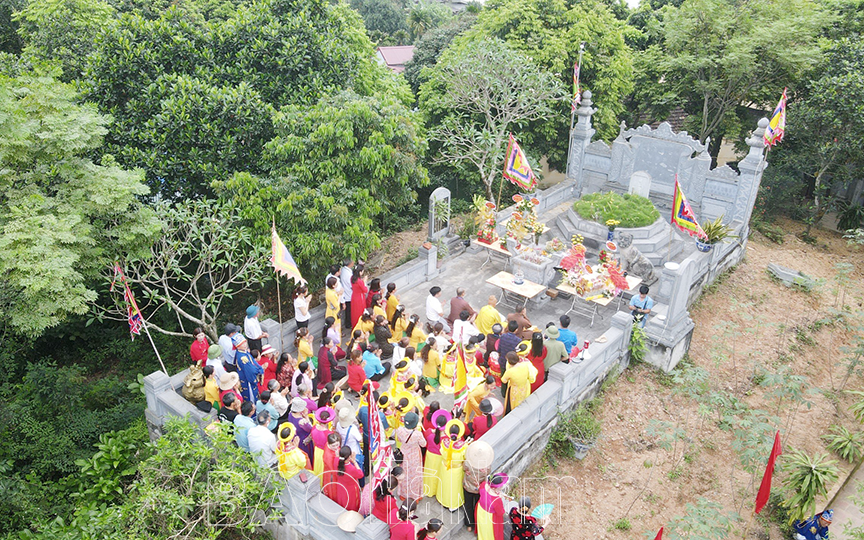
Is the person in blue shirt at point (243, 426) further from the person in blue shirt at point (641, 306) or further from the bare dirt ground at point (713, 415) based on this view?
the person in blue shirt at point (641, 306)

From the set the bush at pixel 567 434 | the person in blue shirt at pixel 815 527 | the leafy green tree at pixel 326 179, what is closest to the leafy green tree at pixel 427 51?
the leafy green tree at pixel 326 179

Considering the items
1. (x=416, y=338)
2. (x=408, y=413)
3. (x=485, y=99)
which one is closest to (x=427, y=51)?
(x=485, y=99)

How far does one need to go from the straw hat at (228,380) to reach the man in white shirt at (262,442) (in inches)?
48.1

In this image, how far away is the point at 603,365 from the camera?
469 inches

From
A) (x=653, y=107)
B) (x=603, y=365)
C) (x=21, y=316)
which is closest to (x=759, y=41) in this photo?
(x=653, y=107)

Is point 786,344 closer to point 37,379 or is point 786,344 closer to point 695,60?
point 695,60

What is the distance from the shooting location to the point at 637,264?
14.9 meters

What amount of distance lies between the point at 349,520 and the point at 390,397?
2004 mm

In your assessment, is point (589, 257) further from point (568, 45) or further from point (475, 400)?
point (568, 45)

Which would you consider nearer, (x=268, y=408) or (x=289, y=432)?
(x=289, y=432)

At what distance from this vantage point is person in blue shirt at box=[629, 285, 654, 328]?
12.8 meters

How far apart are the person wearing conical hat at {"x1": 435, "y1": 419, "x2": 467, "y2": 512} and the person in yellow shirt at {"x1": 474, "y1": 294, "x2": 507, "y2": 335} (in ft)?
10.2

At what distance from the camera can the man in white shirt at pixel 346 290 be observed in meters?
12.4

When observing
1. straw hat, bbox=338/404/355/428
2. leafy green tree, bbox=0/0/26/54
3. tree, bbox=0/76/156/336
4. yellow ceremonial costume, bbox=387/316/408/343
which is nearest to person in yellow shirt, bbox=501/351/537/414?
yellow ceremonial costume, bbox=387/316/408/343
